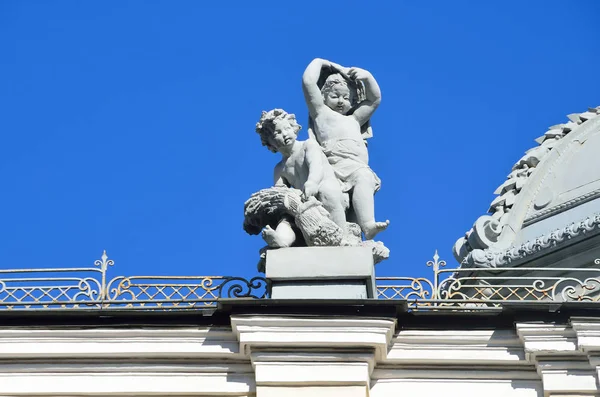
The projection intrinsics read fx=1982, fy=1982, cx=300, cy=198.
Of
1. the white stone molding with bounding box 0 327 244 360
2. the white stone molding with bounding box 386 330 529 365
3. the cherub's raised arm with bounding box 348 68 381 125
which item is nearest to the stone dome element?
the cherub's raised arm with bounding box 348 68 381 125

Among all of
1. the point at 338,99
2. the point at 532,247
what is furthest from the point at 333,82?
the point at 532,247

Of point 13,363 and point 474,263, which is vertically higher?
point 474,263

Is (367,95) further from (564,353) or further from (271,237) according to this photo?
(564,353)

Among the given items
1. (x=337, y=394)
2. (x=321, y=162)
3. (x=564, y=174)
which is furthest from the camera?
(x=564, y=174)

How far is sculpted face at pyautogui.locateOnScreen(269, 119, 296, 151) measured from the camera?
1953cm

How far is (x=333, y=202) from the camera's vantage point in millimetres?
19172

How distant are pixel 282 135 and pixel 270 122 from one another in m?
0.19

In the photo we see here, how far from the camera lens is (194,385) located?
18312 millimetres

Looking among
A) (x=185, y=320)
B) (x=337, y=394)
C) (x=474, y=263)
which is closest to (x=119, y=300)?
(x=185, y=320)

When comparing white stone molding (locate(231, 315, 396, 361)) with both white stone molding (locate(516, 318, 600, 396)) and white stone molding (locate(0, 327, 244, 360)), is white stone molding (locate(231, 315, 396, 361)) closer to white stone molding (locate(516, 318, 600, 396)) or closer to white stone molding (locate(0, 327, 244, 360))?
white stone molding (locate(0, 327, 244, 360))

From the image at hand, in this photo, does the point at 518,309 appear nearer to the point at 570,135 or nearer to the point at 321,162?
the point at 321,162

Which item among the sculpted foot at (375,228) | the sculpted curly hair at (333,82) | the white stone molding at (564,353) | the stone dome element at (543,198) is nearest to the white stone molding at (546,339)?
the white stone molding at (564,353)

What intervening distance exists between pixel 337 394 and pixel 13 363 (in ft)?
10.0

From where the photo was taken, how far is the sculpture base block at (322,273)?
18.6 m
